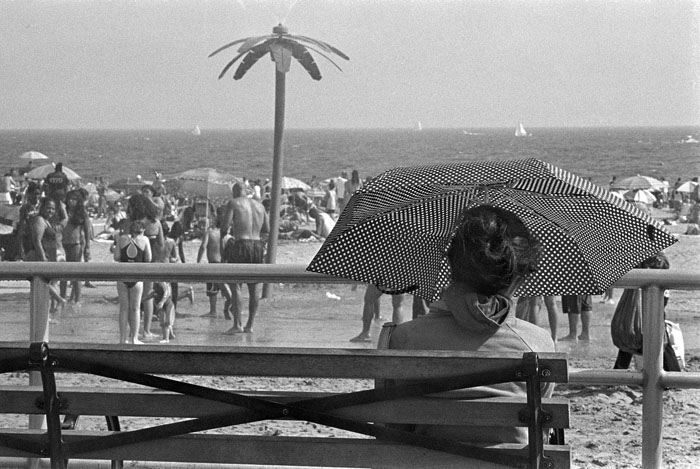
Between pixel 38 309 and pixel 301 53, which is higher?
pixel 301 53

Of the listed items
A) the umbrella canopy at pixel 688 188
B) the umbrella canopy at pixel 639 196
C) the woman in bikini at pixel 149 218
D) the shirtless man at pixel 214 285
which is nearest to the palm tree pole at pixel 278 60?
the shirtless man at pixel 214 285

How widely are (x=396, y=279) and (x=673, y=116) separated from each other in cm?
16220

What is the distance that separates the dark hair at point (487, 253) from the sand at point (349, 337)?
4.58 ft

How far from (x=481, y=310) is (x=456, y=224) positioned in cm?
51

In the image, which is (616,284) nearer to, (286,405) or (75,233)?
(286,405)

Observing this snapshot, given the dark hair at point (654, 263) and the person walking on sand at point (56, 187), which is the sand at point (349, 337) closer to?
the dark hair at point (654, 263)

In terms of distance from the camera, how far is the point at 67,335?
13.1 m

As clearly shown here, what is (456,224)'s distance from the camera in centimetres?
285

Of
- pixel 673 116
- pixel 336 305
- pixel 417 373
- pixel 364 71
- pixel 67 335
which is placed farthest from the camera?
pixel 673 116

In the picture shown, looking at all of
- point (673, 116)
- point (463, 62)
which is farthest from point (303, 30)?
point (673, 116)

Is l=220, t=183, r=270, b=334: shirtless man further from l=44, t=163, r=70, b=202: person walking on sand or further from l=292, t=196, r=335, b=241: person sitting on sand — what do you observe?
l=292, t=196, r=335, b=241: person sitting on sand

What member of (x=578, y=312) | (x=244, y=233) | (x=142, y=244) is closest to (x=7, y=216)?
(x=244, y=233)

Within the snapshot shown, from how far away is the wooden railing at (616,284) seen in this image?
3.35 m

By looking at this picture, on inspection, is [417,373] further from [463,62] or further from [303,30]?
[463,62]
